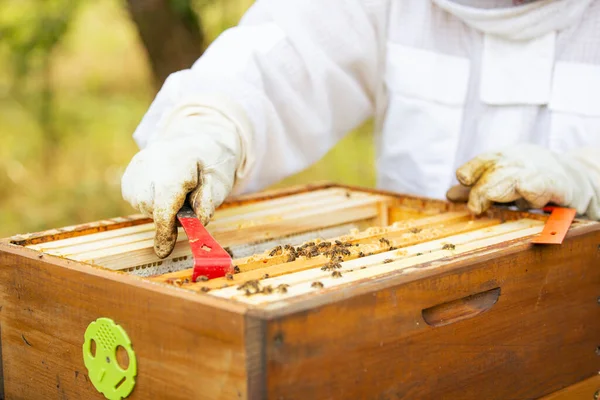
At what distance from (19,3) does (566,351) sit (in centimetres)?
376

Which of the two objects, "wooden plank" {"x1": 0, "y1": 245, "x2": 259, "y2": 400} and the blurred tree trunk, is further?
the blurred tree trunk

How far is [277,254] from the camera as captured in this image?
4.83ft

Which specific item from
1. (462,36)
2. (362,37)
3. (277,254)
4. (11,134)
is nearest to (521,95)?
(462,36)

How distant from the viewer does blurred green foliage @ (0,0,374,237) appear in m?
4.03

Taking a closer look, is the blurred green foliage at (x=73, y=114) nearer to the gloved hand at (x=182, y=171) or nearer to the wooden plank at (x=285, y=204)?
the wooden plank at (x=285, y=204)

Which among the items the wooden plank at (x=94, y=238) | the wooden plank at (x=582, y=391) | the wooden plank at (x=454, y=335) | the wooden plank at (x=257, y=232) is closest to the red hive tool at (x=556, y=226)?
Answer: the wooden plank at (x=454, y=335)

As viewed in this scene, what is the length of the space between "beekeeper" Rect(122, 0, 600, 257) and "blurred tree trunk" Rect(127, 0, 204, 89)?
1352 millimetres

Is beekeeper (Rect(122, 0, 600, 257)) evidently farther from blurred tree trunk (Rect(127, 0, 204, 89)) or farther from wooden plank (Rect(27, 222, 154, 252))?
blurred tree trunk (Rect(127, 0, 204, 89))

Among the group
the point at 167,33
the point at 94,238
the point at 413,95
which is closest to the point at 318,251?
the point at 94,238

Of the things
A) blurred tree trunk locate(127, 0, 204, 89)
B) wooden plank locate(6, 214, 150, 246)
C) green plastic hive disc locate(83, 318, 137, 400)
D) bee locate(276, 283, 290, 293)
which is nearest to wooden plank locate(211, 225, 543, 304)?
bee locate(276, 283, 290, 293)

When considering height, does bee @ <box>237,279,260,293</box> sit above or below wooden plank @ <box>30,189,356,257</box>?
above

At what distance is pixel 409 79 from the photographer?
7.63 ft

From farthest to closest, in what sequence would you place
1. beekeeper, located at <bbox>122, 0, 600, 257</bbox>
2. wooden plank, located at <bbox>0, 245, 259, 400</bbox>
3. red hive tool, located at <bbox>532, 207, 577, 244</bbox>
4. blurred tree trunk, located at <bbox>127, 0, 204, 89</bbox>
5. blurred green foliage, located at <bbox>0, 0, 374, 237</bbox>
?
blurred green foliage, located at <bbox>0, 0, 374, 237</bbox>, blurred tree trunk, located at <bbox>127, 0, 204, 89</bbox>, beekeeper, located at <bbox>122, 0, 600, 257</bbox>, red hive tool, located at <bbox>532, 207, 577, 244</bbox>, wooden plank, located at <bbox>0, 245, 259, 400</bbox>

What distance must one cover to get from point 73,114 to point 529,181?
20.7ft
